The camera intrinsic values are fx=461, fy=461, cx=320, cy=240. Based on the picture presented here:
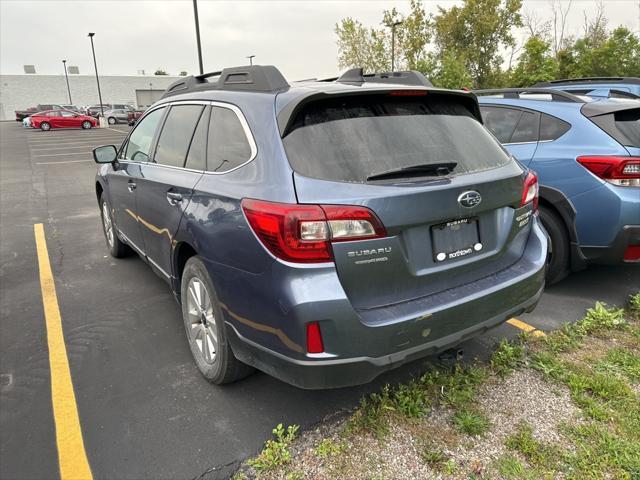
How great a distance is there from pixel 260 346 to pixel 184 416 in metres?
0.78

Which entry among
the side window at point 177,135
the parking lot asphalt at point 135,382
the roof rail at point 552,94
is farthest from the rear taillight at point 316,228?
the roof rail at point 552,94

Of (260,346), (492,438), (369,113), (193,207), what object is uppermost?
(369,113)

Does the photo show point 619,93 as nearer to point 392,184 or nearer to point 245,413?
point 392,184

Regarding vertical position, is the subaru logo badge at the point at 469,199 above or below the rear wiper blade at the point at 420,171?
below

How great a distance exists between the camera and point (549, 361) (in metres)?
3.03

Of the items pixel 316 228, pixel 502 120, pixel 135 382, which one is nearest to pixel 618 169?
pixel 502 120

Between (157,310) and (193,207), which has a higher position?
(193,207)

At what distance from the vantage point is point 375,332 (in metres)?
2.06

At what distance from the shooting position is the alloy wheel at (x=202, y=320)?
278 centimetres

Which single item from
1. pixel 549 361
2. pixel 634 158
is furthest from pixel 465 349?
pixel 634 158

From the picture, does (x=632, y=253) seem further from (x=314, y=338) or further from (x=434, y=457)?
(x=314, y=338)

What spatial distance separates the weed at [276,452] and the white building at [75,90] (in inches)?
2695

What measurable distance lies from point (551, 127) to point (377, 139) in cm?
268

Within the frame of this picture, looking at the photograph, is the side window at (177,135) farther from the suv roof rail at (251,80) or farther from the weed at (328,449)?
the weed at (328,449)
